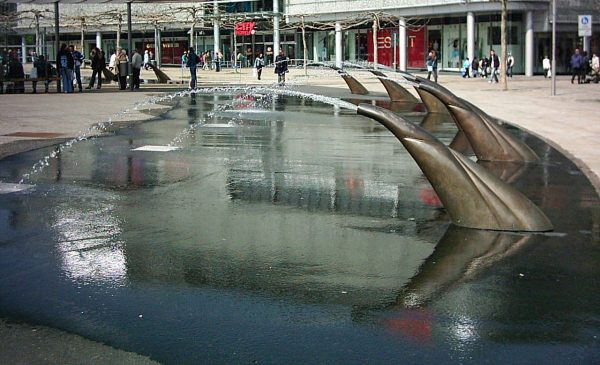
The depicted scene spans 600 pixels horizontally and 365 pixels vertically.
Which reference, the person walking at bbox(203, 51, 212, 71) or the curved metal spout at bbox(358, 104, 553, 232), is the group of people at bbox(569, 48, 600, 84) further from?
the curved metal spout at bbox(358, 104, 553, 232)

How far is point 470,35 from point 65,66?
3612 cm

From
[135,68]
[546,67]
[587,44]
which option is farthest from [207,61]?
[135,68]

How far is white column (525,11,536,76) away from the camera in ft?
201

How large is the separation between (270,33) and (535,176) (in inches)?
2852

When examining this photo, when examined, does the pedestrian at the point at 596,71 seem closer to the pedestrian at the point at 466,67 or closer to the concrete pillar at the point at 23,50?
the pedestrian at the point at 466,67

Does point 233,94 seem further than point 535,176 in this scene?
Yes

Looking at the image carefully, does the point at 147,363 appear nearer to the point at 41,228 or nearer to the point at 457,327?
the point at 457,327

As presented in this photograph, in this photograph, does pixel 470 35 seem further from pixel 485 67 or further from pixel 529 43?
pixel 485 67

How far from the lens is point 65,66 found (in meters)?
34.8

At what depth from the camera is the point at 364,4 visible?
71562 mm

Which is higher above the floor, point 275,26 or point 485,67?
point 275,26

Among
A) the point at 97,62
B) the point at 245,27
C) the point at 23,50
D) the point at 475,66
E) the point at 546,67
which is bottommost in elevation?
the point at 97,62

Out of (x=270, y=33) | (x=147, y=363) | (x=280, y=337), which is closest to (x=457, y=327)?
(x=280, y=337)

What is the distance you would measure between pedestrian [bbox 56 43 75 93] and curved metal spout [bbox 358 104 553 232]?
26.9m
